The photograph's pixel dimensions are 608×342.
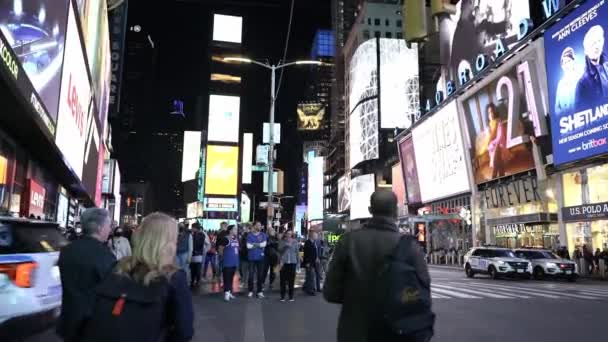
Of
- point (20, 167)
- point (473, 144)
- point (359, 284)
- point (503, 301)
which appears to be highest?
point (473, 144)

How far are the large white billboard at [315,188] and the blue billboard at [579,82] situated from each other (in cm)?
9936

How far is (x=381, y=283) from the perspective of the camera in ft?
10.3

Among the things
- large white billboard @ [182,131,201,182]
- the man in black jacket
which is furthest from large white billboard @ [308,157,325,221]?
the man in black jacket

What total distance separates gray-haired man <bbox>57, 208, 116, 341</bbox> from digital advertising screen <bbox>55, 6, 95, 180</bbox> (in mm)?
13429

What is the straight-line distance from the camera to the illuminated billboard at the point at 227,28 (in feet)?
247

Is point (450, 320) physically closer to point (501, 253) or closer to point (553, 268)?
point (501, 253)

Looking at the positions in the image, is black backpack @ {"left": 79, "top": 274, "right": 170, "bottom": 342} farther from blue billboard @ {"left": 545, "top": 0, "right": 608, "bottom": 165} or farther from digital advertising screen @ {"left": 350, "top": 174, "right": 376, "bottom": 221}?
digital advertising screen @ {"left": 350, "top": 174, "right": 376, "bottom": 221}

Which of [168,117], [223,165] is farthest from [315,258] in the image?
[168,117]

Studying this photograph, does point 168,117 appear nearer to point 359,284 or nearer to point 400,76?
point 400,76

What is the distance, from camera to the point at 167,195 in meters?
126

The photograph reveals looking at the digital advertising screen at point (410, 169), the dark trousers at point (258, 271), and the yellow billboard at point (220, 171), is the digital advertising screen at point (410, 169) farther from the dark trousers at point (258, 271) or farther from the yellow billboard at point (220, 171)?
the dark trousers at point (258, 271)

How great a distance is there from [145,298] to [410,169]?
60744 millimetres

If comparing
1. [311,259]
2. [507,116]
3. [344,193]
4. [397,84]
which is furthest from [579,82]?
[344,193]

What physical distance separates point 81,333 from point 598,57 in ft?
99.4
